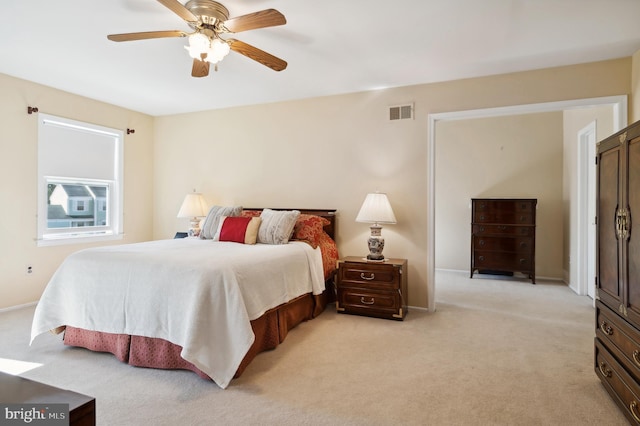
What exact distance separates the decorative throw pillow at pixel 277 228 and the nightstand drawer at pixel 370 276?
704mm

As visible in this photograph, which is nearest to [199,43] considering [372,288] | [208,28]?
[208,28]

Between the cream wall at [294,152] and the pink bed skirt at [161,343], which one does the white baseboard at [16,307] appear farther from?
the pink bed skirt at [161,343]

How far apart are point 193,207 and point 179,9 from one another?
3.04m

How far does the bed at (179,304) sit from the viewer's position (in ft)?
7.39

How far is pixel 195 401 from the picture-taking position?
2062 mm

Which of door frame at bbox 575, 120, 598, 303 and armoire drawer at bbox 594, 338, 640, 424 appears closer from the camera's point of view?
armoire drawer at bbox 594, 338, 640, 424

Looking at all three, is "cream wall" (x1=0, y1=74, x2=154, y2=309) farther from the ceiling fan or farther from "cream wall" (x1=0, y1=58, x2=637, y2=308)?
the ceiling fan

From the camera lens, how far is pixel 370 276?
144 inches

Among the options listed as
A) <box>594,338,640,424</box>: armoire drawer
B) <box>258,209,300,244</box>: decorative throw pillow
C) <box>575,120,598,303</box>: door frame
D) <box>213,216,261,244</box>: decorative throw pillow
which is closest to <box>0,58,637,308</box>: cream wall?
<box>258,209,300,244</box>: decorative throw pillow

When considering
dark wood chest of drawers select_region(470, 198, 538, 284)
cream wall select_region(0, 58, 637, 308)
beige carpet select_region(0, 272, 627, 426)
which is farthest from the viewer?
dark wood chest of drawers select_region(470, 198, 538, 284)

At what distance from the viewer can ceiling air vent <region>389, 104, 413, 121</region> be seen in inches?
156

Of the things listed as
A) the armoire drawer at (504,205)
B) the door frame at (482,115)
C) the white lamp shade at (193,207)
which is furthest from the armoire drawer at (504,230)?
the white lamp shade at (193,207)

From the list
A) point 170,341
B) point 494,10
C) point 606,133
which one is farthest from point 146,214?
point 606,133

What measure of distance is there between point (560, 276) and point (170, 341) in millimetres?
5762
